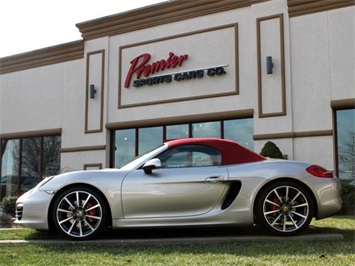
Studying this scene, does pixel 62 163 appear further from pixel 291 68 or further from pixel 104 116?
pixel 291 68

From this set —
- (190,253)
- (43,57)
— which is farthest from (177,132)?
(190,253)

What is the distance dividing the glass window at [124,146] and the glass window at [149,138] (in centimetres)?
28

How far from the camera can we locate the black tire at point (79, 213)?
195 inches

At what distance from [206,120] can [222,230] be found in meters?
7.63

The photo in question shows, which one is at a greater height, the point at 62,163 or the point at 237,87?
the point at 237,87

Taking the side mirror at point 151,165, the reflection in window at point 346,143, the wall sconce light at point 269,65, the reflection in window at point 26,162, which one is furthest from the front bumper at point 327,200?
the reflection in window at point 26,162

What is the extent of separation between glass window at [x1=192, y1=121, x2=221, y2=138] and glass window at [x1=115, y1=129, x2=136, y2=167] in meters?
2.39

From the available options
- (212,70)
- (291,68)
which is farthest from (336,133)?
(212,70)

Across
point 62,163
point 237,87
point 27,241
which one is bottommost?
point 27,241

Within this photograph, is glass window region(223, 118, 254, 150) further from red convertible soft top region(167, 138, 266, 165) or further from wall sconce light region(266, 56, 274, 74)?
red convertible soft top region(167, 138, 266, 165)

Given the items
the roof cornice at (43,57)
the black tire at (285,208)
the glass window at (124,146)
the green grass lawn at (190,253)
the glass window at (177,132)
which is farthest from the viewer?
the roof cornice at (43,57)

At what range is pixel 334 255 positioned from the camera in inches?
149

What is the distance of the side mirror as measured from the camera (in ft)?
16.1

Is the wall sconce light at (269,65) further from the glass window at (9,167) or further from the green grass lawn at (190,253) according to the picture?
the glass window at (9,167)
